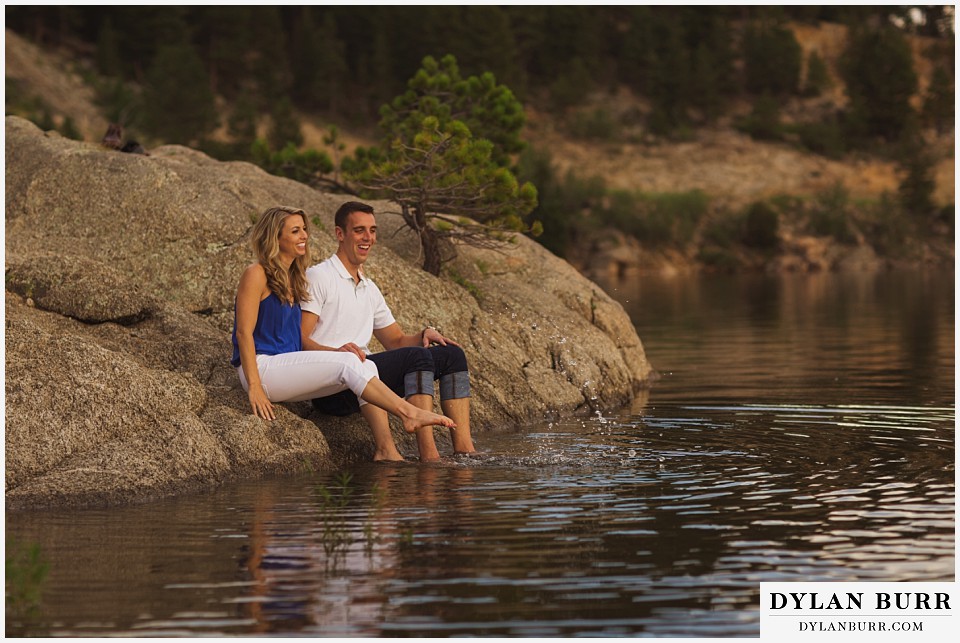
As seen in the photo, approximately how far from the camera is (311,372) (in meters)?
11.3

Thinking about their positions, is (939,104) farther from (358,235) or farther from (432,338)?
(358,235)

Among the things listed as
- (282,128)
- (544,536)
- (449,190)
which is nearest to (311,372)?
(544,536)

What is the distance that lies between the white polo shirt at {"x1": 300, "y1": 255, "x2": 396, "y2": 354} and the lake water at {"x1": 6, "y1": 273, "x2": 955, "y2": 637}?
1.13m

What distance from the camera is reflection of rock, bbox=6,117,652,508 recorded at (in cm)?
1048

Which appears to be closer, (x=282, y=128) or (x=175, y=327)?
(x=175, y=327)

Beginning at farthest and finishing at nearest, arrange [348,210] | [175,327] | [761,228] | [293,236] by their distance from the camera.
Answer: [761,228]
[175,327]
[348,210]
[293,236]

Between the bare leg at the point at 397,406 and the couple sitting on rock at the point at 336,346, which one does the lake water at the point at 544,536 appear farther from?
the couple sitting on rock at the point at 336,346

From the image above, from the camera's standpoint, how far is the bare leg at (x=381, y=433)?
11.6 m

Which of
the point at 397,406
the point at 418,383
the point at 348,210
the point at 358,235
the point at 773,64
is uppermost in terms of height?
the point at 773,64

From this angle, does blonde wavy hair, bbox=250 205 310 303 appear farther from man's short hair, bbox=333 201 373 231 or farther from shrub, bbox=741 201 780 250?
shrub, bbox=741 201 780 250

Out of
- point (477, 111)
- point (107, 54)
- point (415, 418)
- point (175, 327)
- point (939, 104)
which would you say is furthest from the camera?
point (939, 104)

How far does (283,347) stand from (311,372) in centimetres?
40

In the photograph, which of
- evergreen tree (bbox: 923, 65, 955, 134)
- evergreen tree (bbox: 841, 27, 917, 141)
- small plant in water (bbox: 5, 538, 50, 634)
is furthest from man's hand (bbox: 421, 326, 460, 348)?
evergreen tree (bbox: 923, 65, 955, 134)

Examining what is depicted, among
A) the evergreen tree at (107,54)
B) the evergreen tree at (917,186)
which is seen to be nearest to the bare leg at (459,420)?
the evergreen tree at (107,54)
